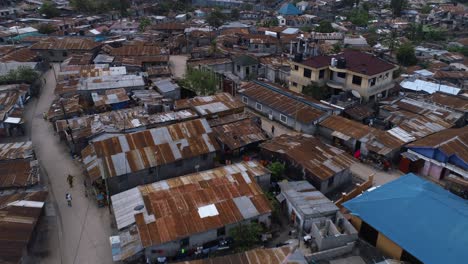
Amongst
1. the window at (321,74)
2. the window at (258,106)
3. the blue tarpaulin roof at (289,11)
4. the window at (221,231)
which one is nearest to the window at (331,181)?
the window at (221,231)

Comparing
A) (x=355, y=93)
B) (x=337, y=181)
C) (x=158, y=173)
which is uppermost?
(x=355, y=93)

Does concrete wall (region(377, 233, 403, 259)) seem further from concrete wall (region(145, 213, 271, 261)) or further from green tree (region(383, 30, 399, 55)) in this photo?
green tree (region(383, 30, 399, 55))

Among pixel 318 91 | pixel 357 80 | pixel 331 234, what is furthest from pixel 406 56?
pixel 331 234

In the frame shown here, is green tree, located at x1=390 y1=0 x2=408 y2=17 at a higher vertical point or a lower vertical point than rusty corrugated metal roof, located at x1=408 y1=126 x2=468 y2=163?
higher

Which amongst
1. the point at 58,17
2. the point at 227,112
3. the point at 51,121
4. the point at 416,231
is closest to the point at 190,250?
the point at 416,231

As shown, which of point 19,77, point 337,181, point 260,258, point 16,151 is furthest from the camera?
point 19,77

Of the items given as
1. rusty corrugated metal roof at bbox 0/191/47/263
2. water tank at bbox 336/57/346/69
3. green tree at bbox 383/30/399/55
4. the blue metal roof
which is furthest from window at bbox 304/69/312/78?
rusty corrugated metal roof at bbox 0/191/47/263

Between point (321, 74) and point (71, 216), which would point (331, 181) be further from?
point (321, 74)
